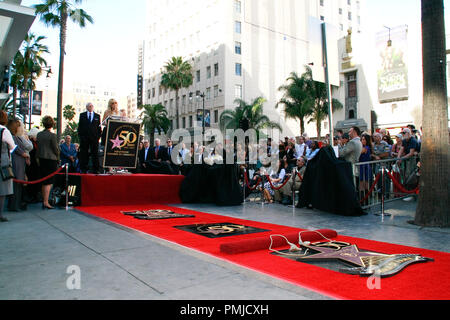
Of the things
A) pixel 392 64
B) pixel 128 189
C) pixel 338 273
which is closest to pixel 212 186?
pixel 128 189

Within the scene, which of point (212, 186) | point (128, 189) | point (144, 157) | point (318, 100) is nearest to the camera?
point (128, 189)

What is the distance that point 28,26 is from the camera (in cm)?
998

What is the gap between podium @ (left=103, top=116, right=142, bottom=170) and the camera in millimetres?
8516

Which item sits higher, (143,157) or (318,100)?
(318,100)

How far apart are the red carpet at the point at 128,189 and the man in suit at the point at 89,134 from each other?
647 millimetres

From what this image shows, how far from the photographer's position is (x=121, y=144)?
8.77 meters

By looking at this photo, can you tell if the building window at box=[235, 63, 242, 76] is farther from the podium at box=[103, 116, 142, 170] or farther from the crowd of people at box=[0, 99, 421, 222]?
the podium at box=[103, 116, 142, 170]

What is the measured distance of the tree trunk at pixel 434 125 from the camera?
5.77 metres

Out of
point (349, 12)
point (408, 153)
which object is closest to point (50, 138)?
point (408, 153)

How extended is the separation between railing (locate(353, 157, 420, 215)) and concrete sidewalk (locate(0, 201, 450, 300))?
5.30 feet

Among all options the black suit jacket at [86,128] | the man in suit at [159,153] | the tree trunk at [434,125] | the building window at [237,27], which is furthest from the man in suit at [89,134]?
the building window at [237,27]

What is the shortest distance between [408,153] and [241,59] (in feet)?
136

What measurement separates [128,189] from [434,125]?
6876 millimetres

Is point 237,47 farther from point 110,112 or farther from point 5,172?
point 5,172
